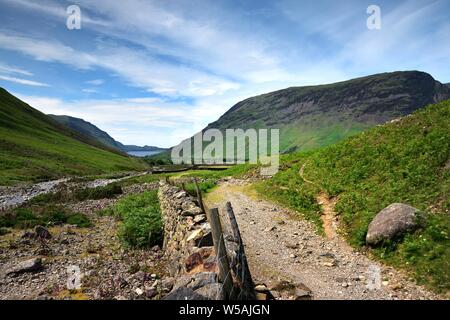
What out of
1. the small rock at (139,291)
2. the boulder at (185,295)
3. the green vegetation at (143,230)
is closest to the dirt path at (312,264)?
the boulder at (185,295)

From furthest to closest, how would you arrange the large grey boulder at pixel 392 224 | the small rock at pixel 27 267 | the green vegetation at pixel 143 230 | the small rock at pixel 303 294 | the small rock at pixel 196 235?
the green vegetation at pixel 143 230, the small rock at pixel 27 267, the large grey boulder at pixel 392 224, the small rock at pixel 196 235, the small rock at pixel 303 294

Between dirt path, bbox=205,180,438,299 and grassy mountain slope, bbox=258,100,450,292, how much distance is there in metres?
0.74

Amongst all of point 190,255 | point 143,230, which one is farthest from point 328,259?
point 143,230

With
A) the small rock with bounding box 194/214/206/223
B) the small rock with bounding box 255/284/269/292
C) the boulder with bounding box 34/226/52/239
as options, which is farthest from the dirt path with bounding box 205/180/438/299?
the boulder with bounding box 34/226/52/239

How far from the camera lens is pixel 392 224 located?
1312cm

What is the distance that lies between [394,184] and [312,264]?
7.83 m

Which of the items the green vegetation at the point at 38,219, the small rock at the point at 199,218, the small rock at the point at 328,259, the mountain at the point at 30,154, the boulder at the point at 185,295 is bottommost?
the green vegetation at the point at 38,219

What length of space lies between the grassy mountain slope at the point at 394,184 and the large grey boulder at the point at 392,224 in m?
0.39

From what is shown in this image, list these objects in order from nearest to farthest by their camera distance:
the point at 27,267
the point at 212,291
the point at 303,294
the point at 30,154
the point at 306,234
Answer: the point at 212,291, the point at 303,294, the point at 27,267, the point at 306,234, the point at 30,154

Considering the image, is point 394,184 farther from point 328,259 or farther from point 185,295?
point 185,295

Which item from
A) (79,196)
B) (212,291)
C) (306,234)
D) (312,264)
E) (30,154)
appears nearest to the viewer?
(212,291)

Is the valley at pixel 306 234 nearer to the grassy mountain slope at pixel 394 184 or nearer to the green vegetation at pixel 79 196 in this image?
the grassy mountain slope at pixel 394 184

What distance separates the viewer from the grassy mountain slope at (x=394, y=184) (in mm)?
11559

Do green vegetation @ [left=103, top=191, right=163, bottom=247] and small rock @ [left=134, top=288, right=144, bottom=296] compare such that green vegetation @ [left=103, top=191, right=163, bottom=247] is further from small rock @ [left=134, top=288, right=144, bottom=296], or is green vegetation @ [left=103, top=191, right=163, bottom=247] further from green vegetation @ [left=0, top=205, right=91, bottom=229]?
green vegetation @ [left=0, top=205, right=91, bottom=229]
